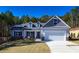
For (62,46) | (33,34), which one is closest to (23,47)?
(33,34)

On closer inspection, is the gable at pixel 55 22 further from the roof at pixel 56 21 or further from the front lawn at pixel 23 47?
the front lawn at pixel 23 47

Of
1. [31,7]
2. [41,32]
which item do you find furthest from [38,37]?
[31,7]

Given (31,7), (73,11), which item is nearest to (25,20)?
(31,7)

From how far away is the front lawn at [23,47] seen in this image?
972 centimetres

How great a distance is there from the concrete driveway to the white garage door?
15 centimetres

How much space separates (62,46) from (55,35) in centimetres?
49

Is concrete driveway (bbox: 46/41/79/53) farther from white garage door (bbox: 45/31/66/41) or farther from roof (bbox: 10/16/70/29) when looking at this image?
roof (bbox: 10/16/70/29)
